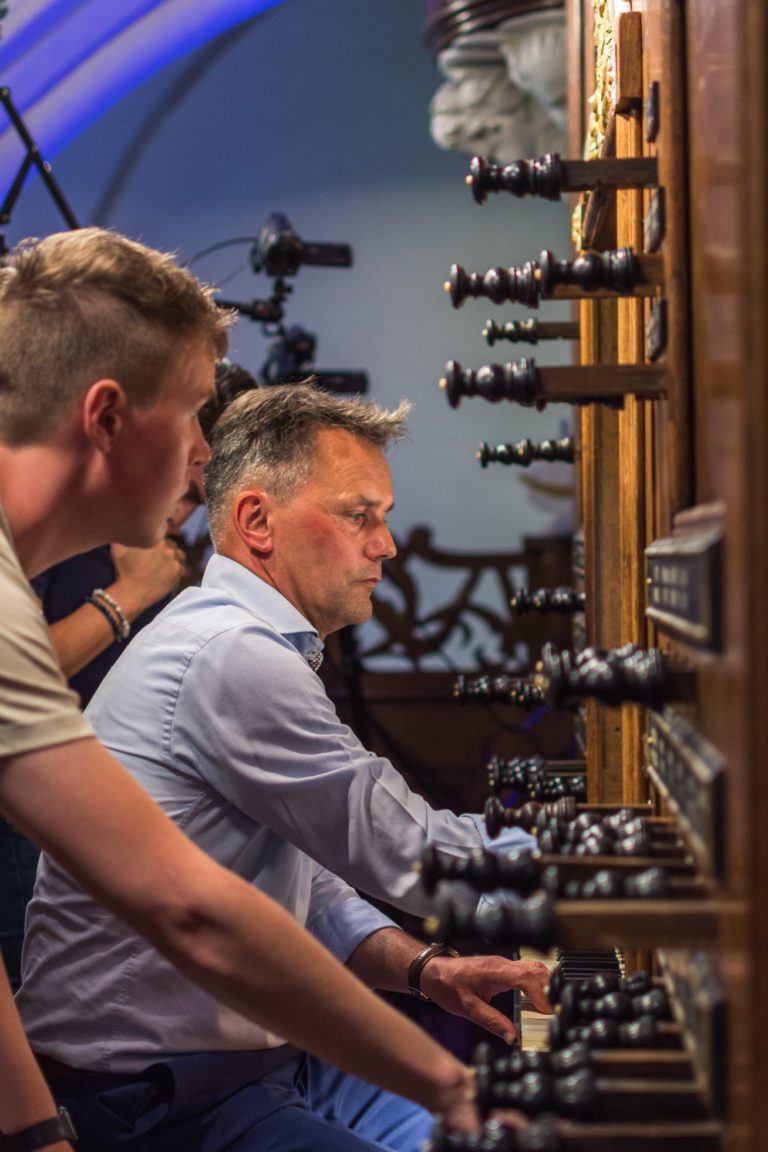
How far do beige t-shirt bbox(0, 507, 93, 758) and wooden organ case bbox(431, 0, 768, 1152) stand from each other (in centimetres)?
33

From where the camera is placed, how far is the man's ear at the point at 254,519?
209 cm

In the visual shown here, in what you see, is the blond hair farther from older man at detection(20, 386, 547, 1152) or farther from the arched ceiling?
the arched ceiling

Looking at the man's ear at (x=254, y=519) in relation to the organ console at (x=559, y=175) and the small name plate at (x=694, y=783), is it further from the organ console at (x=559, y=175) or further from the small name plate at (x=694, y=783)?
the small name plate at (x=694, y=783)

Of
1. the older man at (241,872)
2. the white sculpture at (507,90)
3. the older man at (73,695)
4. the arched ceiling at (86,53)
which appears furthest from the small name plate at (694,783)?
the arched ceiling at (86,53)

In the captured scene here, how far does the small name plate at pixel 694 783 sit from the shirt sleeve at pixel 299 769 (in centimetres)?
55

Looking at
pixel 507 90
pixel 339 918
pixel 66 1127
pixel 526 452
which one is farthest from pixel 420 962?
pixel 507 90

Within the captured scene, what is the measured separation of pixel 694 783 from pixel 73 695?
0.49m

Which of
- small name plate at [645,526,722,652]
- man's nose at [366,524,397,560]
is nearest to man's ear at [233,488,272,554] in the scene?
man's nose at [366,524,397,560]

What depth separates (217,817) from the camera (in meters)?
1.74

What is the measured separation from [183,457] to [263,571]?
2.66 feet

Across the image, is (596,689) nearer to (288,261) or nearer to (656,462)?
(656,462)

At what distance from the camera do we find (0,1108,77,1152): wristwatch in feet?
4.62

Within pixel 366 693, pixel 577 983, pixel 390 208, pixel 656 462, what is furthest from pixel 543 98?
pixel 577 983

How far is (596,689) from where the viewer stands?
3.32ft
